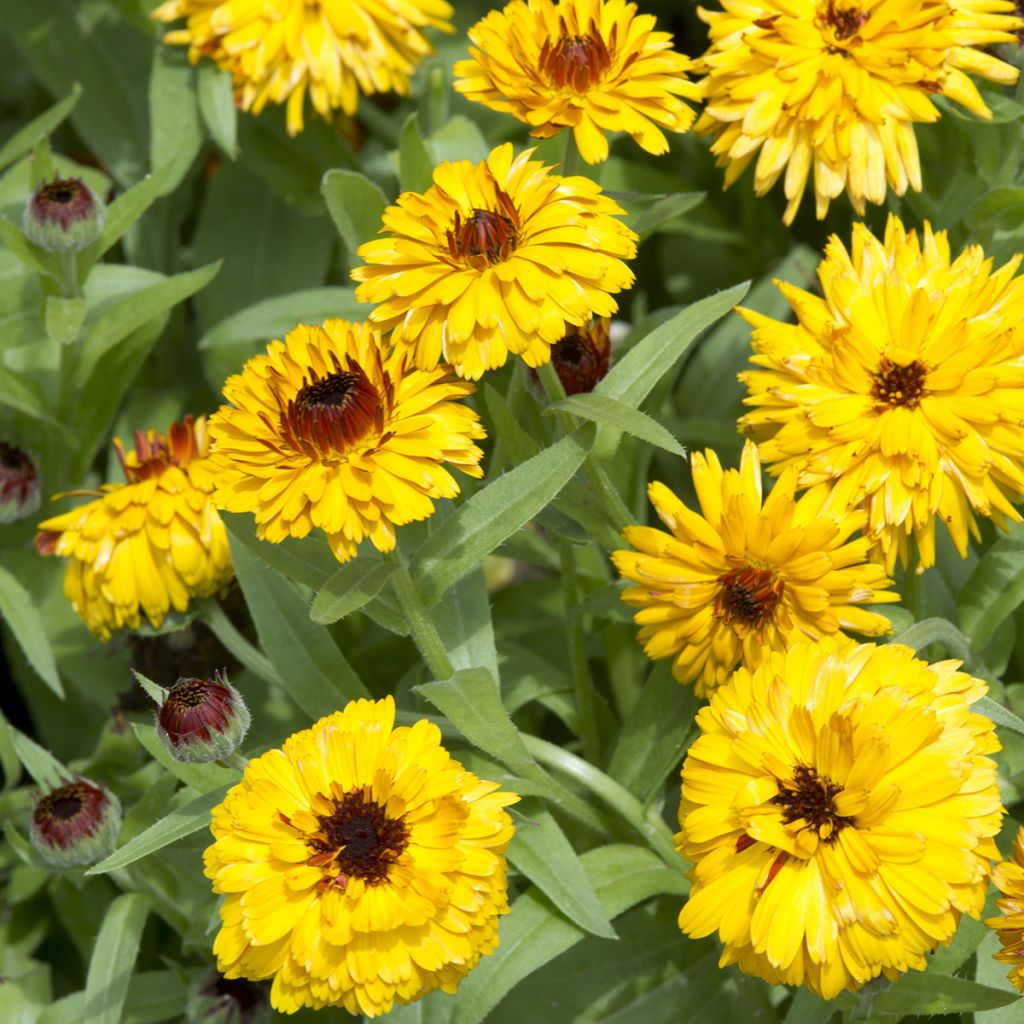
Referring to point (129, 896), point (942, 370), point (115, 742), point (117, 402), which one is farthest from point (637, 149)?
point (129, 896)

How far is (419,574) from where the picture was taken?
142 centimetres

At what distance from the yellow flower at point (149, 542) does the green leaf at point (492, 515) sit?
37 cm

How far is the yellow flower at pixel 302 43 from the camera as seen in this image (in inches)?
80.0

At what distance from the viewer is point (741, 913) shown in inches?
47.3

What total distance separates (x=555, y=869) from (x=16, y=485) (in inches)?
36.1

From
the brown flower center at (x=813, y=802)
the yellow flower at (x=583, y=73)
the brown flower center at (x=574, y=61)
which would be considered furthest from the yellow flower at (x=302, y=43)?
the brown flower center at (x=813, y=802)

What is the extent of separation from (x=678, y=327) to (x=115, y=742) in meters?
0.89

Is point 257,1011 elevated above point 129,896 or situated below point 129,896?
below

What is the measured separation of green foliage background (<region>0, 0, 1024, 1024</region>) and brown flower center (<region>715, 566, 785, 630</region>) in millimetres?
172

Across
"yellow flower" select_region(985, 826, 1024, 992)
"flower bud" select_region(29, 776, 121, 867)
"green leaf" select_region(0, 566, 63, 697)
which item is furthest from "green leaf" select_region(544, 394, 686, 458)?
"green leaf" select_region(0, 566, 63, 697)

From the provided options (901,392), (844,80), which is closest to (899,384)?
(901,392)

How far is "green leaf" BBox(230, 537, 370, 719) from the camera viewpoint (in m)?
1.59

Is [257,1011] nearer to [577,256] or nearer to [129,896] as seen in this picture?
[129,896]

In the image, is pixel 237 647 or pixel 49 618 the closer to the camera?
pixel 237 647
